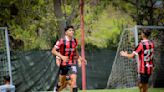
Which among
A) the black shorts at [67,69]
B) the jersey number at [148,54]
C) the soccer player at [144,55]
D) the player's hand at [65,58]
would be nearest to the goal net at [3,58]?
the black shorts at [67,69]

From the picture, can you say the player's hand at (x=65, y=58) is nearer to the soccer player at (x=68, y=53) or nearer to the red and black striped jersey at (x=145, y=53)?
the soccer player at (x=68, y=53)

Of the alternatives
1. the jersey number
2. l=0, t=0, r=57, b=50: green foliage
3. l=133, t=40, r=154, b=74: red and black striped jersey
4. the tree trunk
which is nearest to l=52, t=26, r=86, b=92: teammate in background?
l=133, t=40, r=154, b=74: red and black striped jersey

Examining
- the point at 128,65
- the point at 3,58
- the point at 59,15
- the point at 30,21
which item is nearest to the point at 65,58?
the point at 3,58

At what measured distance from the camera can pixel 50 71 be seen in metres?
19.0

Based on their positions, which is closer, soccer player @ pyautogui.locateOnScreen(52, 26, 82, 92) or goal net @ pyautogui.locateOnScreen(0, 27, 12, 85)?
soccer player @ pyautogui.locateOnScreen(52, 26, 82, 92)

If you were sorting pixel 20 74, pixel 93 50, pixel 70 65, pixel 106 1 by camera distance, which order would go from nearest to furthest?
1. pixel 70 65
2. pixel 20 74
3. pixel 93 50
4. pixel 106 1

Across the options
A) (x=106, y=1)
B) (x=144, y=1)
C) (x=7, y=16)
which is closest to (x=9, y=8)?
(x=7, y=16)

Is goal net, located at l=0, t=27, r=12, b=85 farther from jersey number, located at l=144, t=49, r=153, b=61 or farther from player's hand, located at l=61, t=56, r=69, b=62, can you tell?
jersey number, located at l=144, t=49, r=153, b=61

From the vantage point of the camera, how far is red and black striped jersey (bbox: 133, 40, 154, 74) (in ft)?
42.9

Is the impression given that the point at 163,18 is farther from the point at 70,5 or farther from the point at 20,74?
the point at 20,74

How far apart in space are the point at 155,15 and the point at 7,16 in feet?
22.8

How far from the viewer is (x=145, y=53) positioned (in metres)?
13.1

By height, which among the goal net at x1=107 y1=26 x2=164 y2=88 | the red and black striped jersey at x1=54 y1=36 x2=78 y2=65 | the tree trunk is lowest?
the goal net at x1=107 y1=26 x2=164 y2=88

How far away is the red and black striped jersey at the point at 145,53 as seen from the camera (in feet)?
42.9
